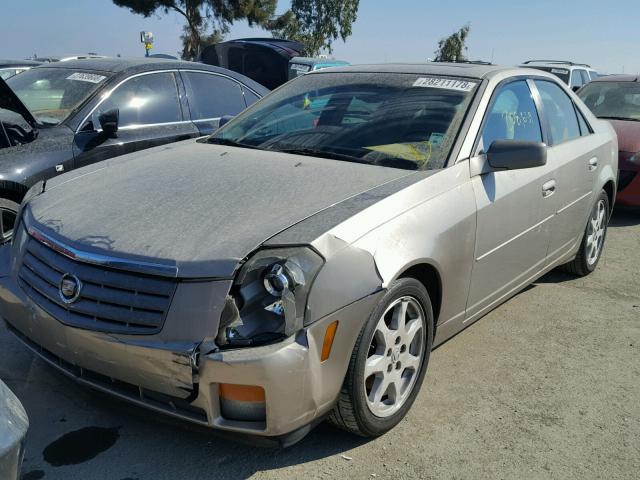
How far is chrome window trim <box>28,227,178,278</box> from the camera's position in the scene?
246 centimetres

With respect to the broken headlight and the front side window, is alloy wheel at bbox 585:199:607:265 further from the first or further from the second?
the front side window

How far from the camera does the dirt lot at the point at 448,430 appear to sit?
8.83 feet

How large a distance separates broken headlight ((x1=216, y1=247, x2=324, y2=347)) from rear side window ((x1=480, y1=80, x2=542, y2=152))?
158cm

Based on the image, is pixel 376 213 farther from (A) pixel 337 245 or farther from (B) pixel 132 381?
(B) pixel 132 381

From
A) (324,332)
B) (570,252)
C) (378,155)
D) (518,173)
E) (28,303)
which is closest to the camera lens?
(324,332)

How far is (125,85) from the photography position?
5441 millimetres

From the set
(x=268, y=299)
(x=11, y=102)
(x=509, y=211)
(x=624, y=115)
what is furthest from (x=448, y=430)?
(x=624, y=115)

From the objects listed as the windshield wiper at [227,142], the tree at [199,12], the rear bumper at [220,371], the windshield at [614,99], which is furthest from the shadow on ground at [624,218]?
the tree at [199,12]

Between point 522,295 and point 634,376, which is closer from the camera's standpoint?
point 634,376

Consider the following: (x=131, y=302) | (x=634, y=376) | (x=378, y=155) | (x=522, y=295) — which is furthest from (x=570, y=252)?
(x=131, y=302)

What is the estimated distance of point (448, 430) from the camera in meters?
3.04

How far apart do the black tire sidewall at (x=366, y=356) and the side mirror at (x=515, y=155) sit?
0.90m

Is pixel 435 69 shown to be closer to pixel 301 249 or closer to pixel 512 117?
pixel 512 117

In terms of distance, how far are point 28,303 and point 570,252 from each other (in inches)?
145
